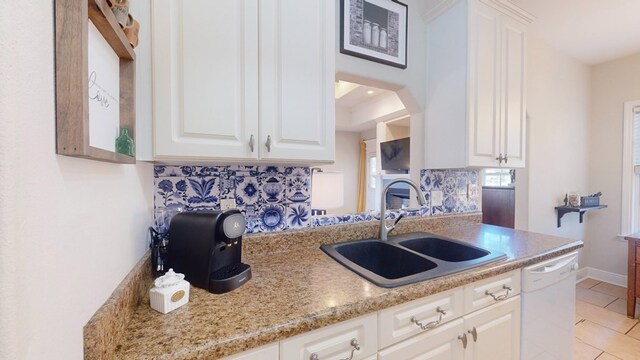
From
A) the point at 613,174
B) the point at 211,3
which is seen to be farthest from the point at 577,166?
the point at 211,3

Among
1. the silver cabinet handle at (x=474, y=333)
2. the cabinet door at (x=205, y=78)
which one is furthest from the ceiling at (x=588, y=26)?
the silver cabinet handle at (x=474, y=333)

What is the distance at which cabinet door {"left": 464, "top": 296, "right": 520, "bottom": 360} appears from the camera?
3.55 ft

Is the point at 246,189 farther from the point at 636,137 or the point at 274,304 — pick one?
the point at 636,137

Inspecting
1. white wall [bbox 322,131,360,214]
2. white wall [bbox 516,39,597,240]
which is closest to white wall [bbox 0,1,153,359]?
white wall [bbox 516,39,597,240]

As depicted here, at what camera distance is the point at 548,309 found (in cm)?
Answer: 135

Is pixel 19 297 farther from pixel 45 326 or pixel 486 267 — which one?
pixel 486 267

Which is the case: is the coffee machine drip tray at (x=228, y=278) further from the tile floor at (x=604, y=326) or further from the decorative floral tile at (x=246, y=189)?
the tile floor at (x=604, y=326)

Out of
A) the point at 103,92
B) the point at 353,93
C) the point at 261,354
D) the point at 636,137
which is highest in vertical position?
the point at 353,93

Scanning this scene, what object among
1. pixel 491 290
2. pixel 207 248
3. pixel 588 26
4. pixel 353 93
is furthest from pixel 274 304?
pixel 588 26

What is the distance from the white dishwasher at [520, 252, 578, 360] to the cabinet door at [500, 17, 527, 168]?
2.23 feet

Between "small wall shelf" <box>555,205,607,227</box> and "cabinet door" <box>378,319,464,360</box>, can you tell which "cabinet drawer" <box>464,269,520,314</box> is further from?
"small wall shelf" <box>555,205,607,227</box>

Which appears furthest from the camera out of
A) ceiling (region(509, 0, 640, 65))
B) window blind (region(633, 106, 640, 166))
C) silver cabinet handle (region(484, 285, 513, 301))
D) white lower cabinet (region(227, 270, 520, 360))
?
window blind (region(633, 106, 640, 166))

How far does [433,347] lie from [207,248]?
0.91 m

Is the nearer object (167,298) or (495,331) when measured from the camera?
(167,298)
